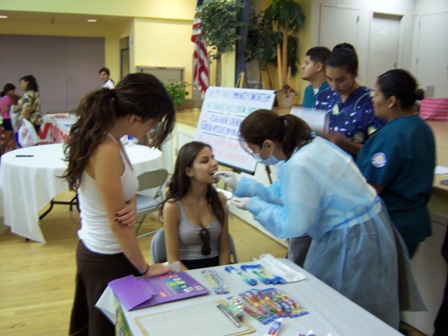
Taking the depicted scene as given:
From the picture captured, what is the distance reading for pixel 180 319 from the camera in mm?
1197

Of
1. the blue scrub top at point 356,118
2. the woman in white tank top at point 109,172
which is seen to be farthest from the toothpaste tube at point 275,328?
the blue scrub top at point 356,118

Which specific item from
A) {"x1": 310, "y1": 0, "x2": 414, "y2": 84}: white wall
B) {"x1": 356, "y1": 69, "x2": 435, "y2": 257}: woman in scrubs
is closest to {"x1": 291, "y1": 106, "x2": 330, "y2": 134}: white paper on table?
{"x1": 356, "y1": 69, "x2": 435, "y2": 257}: woman in scrubs

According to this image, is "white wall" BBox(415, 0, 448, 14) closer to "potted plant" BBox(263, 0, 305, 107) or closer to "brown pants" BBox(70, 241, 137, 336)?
"potted plant" BBox(263, 0, 305, 107)

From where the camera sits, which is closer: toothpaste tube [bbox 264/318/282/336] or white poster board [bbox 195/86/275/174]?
toothpaste tube [bbox 264/318/282/336]

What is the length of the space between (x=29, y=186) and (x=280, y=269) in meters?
2.71

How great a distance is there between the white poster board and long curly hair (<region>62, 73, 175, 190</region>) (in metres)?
1.45

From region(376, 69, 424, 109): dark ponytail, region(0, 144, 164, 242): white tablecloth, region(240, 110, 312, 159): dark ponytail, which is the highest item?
region(376, 69, 424, 109): dark ponytail

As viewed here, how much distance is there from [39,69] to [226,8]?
5.55 m

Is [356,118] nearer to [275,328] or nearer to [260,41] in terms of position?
[275,328]

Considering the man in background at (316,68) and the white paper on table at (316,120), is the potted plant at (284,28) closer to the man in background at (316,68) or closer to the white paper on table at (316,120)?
the man in background at (316,68)

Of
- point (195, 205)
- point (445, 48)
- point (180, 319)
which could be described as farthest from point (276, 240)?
point (445, 48)

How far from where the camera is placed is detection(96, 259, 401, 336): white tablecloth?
1.17 metres

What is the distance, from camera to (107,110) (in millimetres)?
1393

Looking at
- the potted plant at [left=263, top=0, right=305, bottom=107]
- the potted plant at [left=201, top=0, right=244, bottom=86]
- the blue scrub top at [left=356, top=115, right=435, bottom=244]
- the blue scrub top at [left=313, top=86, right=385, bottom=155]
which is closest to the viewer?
the blue scrub top at [left=356, top=115, right=435, bottom=244]
